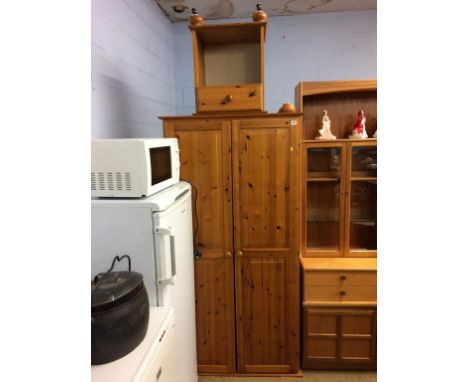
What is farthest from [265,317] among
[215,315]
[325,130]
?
[325,130]

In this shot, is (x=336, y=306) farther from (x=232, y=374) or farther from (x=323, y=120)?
(x=323, y=120)

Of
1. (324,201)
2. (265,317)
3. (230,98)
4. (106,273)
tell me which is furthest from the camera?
(324,201)

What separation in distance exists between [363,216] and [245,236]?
109 cm

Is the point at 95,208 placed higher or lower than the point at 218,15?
lower

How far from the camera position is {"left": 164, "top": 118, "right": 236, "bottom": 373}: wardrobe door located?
2189 millimetres

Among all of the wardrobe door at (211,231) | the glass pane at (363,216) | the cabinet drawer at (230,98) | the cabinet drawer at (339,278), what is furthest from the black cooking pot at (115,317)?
the glass pane at (363,216)

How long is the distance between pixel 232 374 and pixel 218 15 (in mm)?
2844

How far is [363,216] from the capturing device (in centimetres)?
271

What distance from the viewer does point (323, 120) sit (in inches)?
104

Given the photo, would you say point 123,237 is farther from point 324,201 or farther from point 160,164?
point 324,201

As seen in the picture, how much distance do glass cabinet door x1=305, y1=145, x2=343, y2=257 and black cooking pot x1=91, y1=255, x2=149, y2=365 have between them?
1.74m
